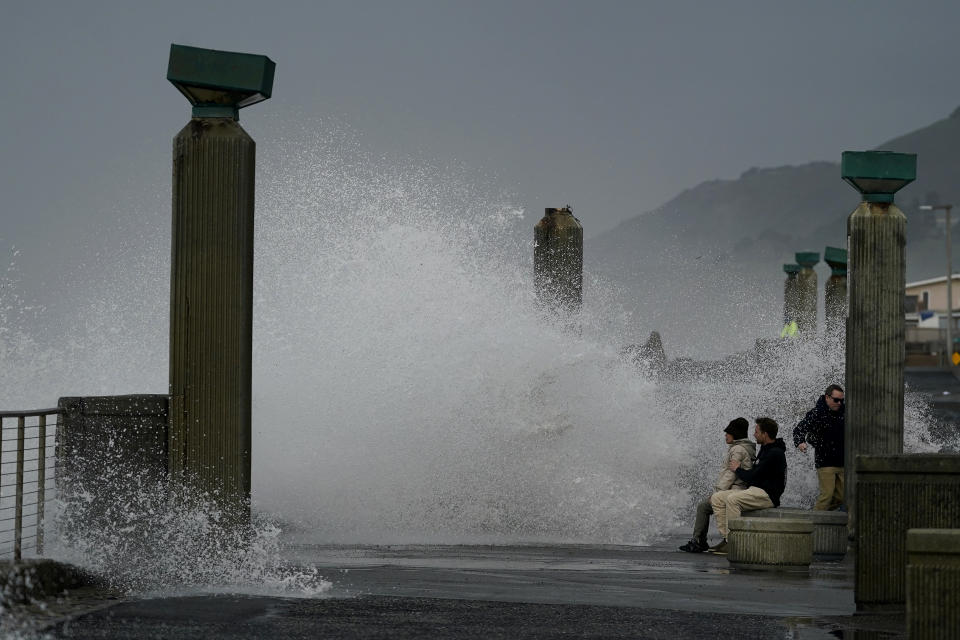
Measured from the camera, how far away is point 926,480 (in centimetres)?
924

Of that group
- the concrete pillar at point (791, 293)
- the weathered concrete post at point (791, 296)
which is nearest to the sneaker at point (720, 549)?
the weathered concrete post at point (791, 296)

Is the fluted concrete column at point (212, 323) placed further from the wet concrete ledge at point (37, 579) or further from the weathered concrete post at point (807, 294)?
the weathered concrete post at point (807, 294)

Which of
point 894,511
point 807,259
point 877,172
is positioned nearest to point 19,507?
point 894,511

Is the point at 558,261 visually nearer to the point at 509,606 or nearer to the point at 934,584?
the point at 509,606

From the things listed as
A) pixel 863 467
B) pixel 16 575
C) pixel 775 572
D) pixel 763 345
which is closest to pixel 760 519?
pixel 775 572

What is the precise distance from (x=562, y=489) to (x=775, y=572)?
5484 millimetres

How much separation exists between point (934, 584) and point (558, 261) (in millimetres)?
15635

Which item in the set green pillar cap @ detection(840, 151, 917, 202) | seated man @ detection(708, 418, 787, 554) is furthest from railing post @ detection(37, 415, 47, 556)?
green pillar cap @ detection(840, 151, 917, 202)

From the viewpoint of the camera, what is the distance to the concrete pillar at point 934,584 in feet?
22.6

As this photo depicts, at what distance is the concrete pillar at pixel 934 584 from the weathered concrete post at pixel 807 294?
102ft

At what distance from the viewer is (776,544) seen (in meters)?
12.6

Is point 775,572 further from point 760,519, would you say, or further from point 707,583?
point 707,583

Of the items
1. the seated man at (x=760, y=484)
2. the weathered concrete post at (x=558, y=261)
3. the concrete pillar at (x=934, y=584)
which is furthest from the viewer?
the weathered concrete post at (x=558, y=261)

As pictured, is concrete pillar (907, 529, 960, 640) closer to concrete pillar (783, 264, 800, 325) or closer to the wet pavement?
the wet pavement
